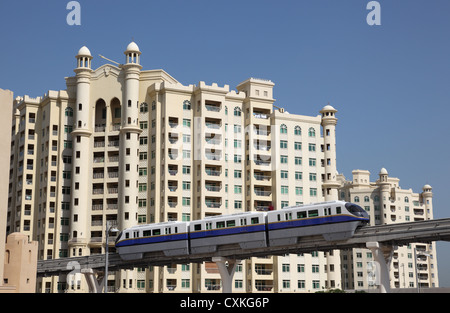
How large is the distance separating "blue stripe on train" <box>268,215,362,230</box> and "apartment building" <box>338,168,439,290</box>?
3761 inches

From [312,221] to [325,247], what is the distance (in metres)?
3.47

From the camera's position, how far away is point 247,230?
63.0 meters

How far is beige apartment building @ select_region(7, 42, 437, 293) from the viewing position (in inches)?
3762

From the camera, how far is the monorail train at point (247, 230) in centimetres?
5700

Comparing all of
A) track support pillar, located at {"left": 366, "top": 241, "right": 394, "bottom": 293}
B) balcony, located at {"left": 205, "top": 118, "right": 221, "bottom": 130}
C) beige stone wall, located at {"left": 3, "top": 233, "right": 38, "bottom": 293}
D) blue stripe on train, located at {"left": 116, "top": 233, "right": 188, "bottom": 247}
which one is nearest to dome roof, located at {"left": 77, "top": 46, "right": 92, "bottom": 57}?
balcony, located at {"left": 205, "top": 118, "right": 221, "bottom": 130}

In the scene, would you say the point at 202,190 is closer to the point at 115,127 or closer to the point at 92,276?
the point at 115,127

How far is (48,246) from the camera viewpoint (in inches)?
3900

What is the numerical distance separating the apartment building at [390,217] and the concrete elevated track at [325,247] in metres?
91.7

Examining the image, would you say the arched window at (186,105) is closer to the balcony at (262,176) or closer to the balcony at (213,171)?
the balcony at (213,171)

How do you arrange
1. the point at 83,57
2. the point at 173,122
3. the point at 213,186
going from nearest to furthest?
the point at 213,186
the point at 173,122
the point at 83,57

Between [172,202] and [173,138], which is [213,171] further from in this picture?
[172,202]

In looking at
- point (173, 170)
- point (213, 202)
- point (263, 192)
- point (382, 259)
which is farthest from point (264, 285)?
point (382, 259)

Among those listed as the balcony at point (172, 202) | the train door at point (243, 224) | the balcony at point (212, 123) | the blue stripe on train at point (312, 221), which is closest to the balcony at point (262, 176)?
the balcony at point (212, 123)

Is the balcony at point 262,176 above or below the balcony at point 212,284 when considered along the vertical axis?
above
